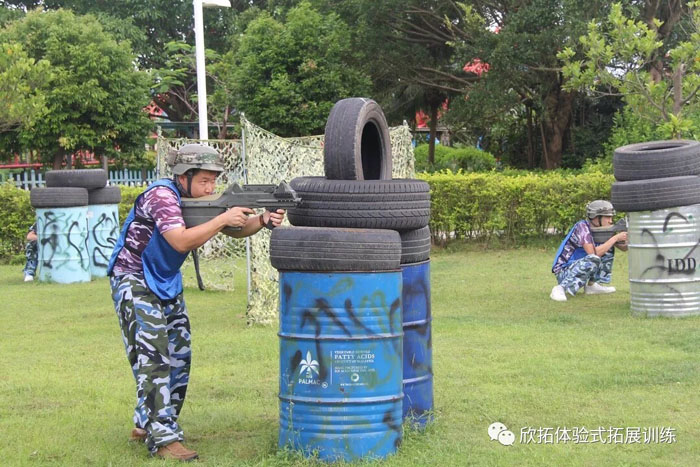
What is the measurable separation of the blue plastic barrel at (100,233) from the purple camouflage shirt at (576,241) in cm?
808

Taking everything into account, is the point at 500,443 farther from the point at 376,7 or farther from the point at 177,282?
the point at 376,7

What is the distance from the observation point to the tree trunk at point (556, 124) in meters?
27.1

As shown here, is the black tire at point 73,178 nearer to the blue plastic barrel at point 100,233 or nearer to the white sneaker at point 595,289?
the blue plastic barrel at point 100,233

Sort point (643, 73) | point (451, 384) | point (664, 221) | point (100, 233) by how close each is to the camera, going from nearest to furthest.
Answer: point (451, 384) < point (664, 221) < point (100, 233) < point (643, 73)

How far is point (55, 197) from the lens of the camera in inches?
612

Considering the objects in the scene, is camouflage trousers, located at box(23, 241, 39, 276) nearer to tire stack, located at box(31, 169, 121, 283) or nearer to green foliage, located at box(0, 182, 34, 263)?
tire stack, located at box(31, 169, 121, 283)

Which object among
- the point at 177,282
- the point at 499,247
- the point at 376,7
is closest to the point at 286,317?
the point at 177,282

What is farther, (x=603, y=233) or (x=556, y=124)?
(x=556, y=124)

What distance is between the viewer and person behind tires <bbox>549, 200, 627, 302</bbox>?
12.2 meters

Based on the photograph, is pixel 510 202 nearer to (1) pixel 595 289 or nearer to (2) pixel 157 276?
(1) pixel 595 289

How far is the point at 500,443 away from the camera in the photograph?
6.14m

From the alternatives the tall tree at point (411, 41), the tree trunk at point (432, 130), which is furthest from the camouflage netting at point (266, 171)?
the tree trunk at point (432, 130)

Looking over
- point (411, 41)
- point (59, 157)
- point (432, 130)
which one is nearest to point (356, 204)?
point (411, 41)

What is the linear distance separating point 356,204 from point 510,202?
525 inches
